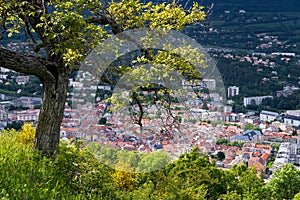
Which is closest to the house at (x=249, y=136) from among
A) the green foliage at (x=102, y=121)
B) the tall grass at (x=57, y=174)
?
the green foliage at (x=102, y=121)

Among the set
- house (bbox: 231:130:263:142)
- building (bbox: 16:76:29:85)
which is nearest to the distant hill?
house (bbox: 231:130:263:142)

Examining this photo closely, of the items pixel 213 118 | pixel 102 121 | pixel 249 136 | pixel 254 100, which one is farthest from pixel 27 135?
pixel 254 100

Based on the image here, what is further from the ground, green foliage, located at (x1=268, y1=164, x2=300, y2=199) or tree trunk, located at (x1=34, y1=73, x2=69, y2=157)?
tree trunk, located at (x1=34, y1=73, x2=69, y2=157)

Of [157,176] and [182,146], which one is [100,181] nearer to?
[157,176]

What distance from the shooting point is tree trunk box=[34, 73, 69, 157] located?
4.48 metres

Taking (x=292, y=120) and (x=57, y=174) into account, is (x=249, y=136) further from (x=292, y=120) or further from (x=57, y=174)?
(x=57, y=174)

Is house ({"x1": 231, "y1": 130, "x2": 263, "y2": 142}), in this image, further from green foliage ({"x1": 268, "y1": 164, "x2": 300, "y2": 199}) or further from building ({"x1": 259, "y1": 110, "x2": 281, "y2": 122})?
green foliage ({"x1": 268, "y1": 164, "x2": 300, "y2": 199})

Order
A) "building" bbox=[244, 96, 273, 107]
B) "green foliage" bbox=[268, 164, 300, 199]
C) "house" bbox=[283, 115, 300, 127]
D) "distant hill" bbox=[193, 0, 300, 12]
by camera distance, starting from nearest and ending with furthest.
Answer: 1. "green foliage" bbox=[268, 164, 300, 199]
2. "building" bbox=[244, 96, 273, 107]
3. "house" bbox=[283, 115, 300, 127]
4. "distant hill" bbox=[193, 0, 300, 12]

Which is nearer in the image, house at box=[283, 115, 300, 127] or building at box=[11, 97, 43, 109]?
building at box=[11, 97, 43, 109]

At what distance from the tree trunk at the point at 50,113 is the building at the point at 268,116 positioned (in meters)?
20.7

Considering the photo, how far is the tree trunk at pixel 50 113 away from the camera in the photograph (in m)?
4.48

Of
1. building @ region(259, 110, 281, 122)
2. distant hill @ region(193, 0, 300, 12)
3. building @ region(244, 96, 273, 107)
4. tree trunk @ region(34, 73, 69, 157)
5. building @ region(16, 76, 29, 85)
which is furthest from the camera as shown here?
distant hill @ region(193, 0, 300, 12)

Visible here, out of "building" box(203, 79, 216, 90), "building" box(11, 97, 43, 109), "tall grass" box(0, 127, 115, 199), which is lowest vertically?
"tall grass" box(0, 127, 115, 199)

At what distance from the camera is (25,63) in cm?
418
